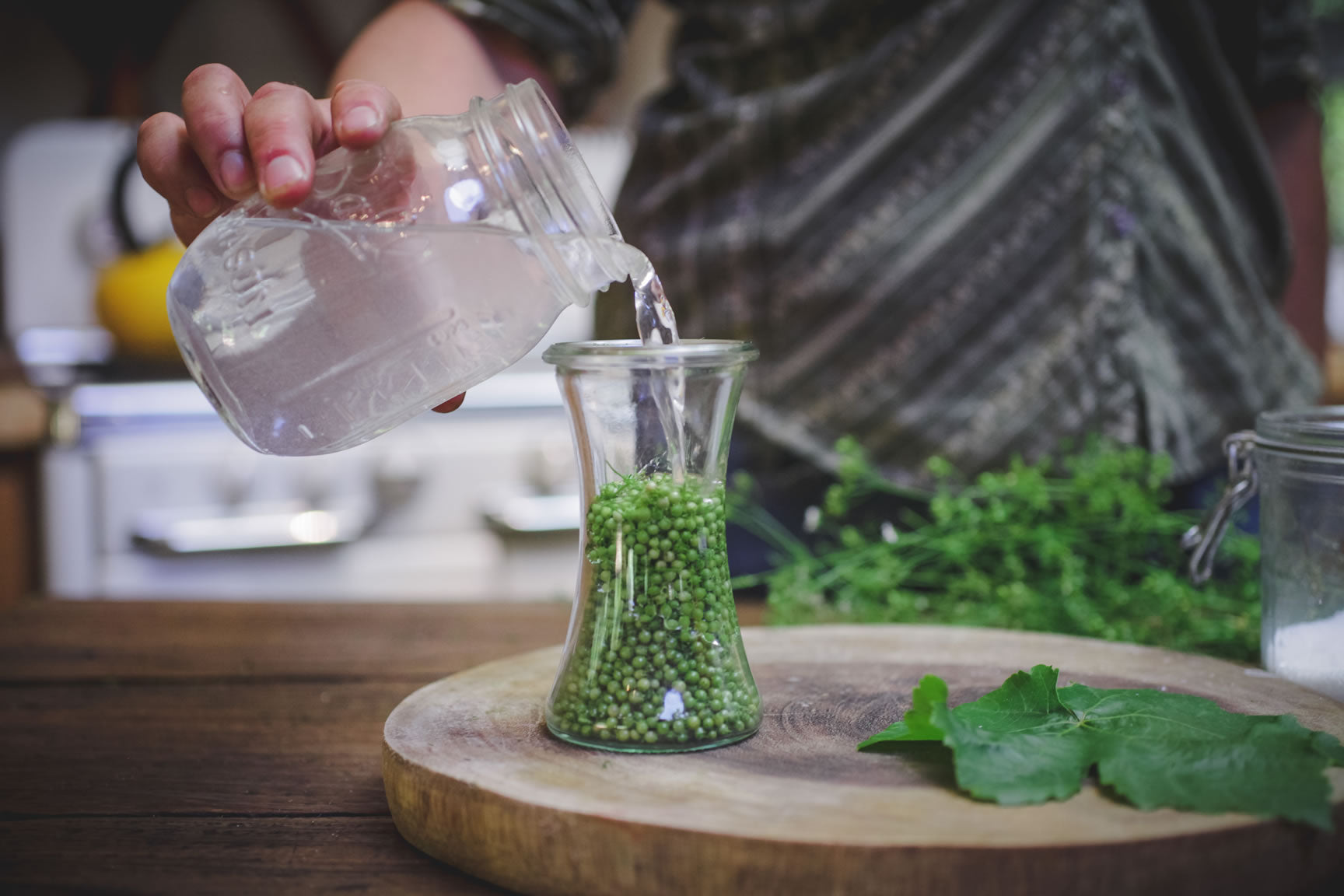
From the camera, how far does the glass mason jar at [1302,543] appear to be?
2.14 ft

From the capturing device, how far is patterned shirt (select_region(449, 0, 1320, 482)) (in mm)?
1097

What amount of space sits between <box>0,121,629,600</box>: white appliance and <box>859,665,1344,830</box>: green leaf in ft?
→ 4.20

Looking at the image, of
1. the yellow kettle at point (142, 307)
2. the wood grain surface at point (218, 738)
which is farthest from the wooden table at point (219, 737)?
the yellow kettle at point (142, 307)

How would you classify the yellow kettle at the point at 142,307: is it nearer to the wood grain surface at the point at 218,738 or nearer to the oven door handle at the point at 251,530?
the oven door handle at the point at 251,530

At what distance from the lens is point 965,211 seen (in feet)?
3.71

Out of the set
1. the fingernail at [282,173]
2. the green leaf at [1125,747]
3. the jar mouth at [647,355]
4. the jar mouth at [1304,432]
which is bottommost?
the green leaf at [1125,747]

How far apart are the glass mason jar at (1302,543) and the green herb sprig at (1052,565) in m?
0.18

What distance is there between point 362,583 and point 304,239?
5.00 feet

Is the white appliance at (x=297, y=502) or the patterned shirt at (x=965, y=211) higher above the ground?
the patterned shirt at (x=965, y=211)

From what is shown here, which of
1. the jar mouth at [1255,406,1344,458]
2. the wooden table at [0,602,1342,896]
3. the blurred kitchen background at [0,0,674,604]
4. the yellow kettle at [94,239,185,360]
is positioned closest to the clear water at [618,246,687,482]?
the wooden table at [0,602,1342,896]

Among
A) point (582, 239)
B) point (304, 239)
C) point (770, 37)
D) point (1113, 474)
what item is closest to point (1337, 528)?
point (1113, 474)

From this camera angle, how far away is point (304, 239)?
62 centimetres

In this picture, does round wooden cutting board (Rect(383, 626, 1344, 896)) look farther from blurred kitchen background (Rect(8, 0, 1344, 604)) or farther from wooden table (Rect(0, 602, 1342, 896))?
blurred kitchen background (Rect(8, 0, 1344, 604))

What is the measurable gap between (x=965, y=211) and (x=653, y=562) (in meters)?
0.67
